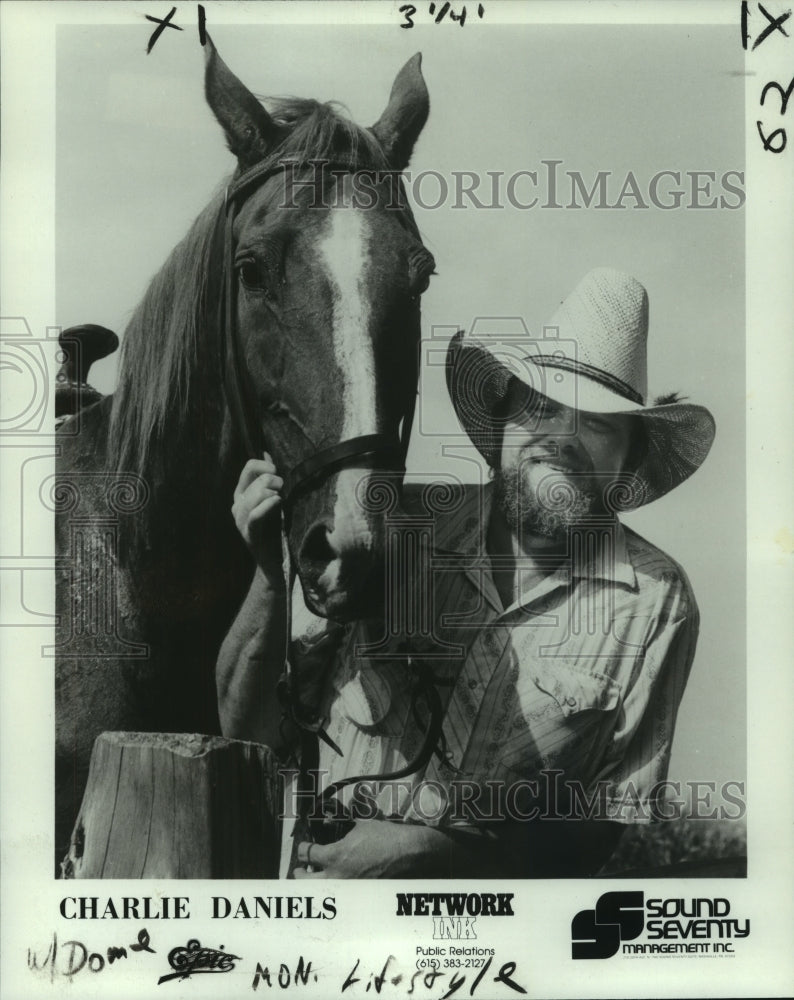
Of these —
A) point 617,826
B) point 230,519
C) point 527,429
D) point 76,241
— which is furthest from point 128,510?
point 617,826

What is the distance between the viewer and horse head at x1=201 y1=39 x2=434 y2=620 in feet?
10.6

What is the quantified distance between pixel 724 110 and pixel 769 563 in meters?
1.37

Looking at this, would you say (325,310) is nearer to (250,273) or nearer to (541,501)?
(250,273)

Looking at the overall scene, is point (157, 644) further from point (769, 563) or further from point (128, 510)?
point (769, 563)

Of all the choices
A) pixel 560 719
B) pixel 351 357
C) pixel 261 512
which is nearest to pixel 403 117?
pixel 351 357

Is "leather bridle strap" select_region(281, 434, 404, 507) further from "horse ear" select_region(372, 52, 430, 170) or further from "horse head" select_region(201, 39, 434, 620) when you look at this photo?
"horse ear" select_region(372, 52, 430, 170)

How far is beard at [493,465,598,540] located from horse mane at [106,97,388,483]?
88 centimetres

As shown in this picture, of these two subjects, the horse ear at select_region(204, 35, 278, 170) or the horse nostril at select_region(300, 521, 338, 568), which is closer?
the horse nostril at select_region(300, 521, 338, 568)

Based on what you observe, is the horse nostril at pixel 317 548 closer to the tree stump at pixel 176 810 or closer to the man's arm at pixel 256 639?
the man's arm at pixel 256 639

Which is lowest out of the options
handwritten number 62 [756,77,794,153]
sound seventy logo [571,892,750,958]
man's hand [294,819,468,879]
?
sound seventy logo [571,892,750,958]

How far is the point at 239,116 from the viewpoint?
3350 millimetres

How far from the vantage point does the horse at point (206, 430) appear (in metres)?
3.29

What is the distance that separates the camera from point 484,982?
10.9 ft

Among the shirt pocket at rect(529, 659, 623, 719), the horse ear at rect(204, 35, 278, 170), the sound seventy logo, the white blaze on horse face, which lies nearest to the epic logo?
the sound seventy logo
